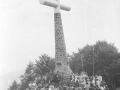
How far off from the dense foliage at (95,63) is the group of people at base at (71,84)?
13.6ft

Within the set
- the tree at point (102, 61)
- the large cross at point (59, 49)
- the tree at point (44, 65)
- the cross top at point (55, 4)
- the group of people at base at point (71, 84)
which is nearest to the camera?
the group of people at base at point (71, 84)

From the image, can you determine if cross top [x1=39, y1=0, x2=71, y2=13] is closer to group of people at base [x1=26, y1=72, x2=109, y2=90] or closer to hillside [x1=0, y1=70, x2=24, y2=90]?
group of people at base [x1=26, y1=72, x2=109, y2=90]

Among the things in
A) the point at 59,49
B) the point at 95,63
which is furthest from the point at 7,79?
the point at 59,49

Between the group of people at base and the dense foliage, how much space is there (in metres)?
4.14

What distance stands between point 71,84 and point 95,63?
11.4 meters

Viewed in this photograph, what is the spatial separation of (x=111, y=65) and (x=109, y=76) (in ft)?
4.29

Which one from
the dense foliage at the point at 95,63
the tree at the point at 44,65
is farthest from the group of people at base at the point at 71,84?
the dense foliage at the point at 95,63

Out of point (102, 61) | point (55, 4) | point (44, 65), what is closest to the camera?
point (55, 4)

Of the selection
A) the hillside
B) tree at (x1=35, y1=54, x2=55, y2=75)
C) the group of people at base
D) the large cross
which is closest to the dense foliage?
tree at (x1=35, y1=54, x2=55, y2=75)

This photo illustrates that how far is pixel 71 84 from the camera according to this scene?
44.9 ft

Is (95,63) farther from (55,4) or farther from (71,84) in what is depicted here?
(71,84)

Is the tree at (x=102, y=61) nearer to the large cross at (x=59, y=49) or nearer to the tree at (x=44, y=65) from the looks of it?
the tree at (x=44, y=65)

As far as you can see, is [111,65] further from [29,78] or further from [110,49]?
[29,78]

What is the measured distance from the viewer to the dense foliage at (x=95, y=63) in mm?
19672
